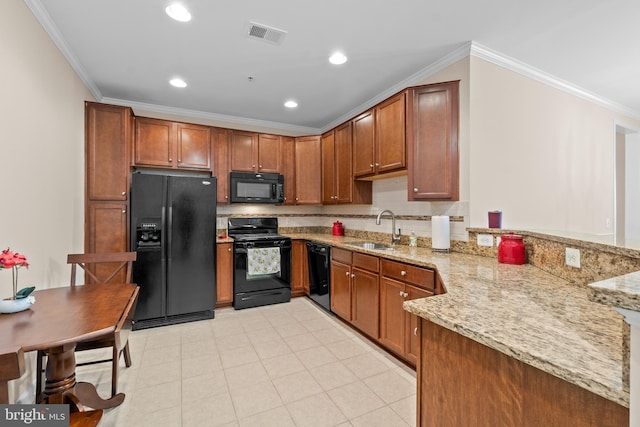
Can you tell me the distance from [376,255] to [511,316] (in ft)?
5.50

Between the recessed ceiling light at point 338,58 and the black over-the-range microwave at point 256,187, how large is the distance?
1944 millimetres

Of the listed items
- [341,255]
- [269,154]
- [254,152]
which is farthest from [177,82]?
[341,255]

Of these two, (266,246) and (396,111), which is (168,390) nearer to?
(266,246)

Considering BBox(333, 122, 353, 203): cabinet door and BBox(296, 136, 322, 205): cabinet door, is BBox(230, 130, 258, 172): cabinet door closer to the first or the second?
BBox(296, 136, 322, 205): cabinet door

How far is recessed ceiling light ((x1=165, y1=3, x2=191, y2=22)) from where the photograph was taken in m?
2.04

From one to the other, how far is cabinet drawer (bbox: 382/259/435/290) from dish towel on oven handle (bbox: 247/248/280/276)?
5.79 feet

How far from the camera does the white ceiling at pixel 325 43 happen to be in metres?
2.07

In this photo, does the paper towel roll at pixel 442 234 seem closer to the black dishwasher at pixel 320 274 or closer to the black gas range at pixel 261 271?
the black dishwasher at pixel 320 274

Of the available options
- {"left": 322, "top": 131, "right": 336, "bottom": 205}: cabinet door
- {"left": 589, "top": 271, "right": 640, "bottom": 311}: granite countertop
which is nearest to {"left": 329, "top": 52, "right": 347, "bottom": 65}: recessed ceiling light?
{"left": 322, "top": 131, "right": 336, "bottom": 205}: cabinet door

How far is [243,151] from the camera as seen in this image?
13.7 feet

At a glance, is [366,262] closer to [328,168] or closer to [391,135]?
[391,135]

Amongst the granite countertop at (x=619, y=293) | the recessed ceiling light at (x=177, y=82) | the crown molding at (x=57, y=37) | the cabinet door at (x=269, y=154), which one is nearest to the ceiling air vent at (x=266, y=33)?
the recessed ceiling light at (x=177, y=82)

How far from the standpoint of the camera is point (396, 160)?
296 centimetres

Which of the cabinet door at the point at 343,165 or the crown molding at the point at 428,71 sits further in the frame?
the cabinet door at the point at 343,165
